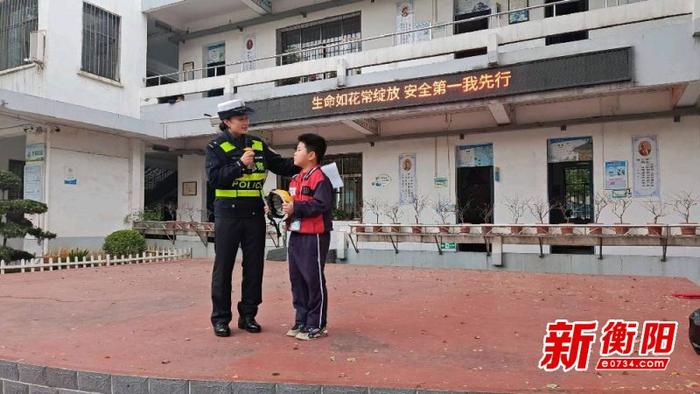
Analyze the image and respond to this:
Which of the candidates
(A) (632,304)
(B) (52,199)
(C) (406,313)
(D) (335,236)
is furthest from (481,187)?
(B) (52,199)

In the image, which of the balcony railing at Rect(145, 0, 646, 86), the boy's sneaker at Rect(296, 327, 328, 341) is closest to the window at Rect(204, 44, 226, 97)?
the balcony railing at Rect(145, 0, 646, 86)

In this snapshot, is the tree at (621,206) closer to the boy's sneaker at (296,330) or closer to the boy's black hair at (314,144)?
the boy's black hair at (314,144)

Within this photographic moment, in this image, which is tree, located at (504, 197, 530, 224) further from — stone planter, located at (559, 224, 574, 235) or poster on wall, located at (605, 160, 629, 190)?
stone planter, located at (559, 224, 574, 235)

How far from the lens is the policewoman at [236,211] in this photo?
4.10 meters

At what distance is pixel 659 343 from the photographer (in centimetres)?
357

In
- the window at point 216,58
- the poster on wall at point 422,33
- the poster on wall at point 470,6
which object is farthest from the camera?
the window at point 216,58

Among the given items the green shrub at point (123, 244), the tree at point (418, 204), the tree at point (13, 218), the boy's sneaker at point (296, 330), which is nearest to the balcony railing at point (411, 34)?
the tree at point (418, 204)

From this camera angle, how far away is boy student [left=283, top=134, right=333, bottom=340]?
4.00 meters

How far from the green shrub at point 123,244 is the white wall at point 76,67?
3.78m

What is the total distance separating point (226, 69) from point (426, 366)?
1447 cm

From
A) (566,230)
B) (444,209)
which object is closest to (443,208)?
(444,209)

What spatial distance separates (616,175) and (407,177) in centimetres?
474

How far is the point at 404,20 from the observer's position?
43.1 feet

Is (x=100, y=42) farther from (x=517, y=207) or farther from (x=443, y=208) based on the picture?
(x=517, y=207)
